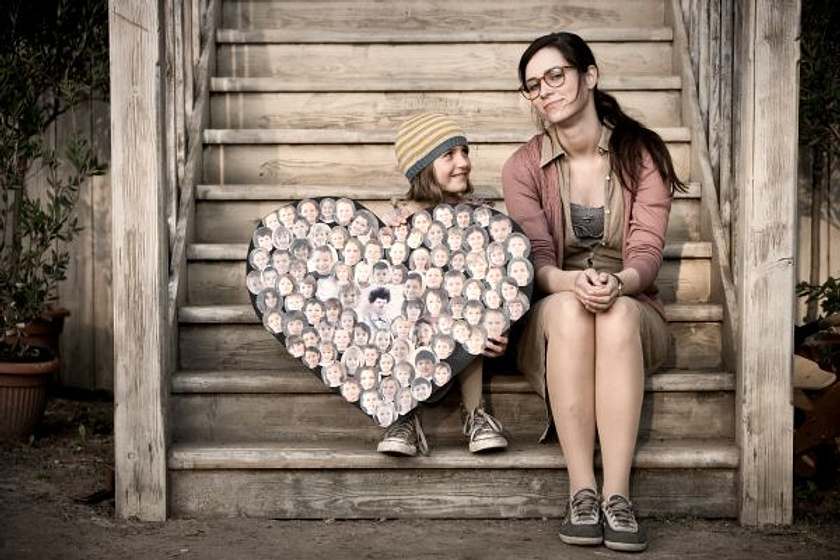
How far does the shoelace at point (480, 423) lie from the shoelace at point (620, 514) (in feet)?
1.34

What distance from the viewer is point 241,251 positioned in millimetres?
3990

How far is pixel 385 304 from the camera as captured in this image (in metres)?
3.46

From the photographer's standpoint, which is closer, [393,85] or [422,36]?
[393,85]

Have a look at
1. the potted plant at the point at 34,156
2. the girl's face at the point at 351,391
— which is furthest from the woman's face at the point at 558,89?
the potted plant at the point at 34,156

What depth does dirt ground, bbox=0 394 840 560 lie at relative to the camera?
3115 millimetres

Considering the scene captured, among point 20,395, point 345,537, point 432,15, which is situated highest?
point 432,15

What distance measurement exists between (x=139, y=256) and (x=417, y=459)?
1.00m

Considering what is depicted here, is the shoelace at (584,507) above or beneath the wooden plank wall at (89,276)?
beneath

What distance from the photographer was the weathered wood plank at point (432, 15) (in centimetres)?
507

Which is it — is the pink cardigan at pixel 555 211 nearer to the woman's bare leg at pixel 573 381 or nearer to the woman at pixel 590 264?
the woman at pixel 590 264

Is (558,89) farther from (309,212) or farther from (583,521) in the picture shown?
(583,521)

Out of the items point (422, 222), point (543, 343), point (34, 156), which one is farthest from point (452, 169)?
point (34, 156)

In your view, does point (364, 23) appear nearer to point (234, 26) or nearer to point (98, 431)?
point (234, 26)

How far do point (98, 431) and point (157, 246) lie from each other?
1.60m
